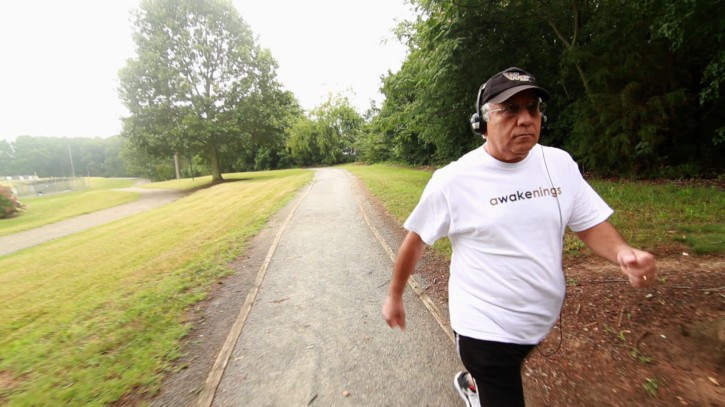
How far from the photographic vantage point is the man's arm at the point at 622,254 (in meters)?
1.43

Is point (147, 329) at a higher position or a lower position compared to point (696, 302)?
lower

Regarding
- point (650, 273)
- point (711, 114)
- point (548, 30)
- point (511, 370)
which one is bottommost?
point (511, 370)

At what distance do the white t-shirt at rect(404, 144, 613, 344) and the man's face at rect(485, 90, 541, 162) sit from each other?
0.18 ft

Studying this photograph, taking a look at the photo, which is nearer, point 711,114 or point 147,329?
point 147,329

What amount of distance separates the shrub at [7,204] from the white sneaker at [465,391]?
29819 millimetres

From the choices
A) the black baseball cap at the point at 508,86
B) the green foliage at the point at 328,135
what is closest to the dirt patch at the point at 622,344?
the black baseball cap at the point at 508,86

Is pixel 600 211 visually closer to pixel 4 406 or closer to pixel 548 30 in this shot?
pixel 4 406

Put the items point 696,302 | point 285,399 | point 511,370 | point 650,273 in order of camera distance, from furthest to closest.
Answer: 1. point 696,302
2. point 285,399
3. point 511,370
4. point 650,273

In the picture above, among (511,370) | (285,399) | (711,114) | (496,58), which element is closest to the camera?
(511,370)

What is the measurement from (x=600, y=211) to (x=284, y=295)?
4.06m

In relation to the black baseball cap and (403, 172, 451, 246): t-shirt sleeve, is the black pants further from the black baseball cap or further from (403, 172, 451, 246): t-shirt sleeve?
the black baseball cap

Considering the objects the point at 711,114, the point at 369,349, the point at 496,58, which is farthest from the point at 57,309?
the point at 711,114

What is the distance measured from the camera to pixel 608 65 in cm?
1045

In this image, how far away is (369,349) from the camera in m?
3.32
